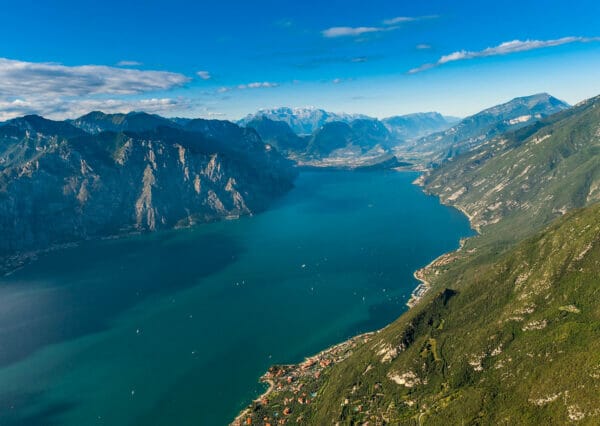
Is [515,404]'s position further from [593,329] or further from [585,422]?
[593,329]

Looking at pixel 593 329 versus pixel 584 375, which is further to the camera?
pixel 593 329

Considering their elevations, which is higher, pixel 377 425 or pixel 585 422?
pixel 585 422

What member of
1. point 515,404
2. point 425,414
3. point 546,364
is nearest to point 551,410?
point 515,404

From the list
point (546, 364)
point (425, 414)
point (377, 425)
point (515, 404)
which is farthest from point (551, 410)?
point (377, 425)

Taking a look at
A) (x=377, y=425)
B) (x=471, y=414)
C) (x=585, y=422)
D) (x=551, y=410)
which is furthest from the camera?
(x=377, y=425)

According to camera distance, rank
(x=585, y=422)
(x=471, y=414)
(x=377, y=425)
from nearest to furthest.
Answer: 1. (x=585, y=422)
2. (x=471, y=414)
3. (x=377, y=425)

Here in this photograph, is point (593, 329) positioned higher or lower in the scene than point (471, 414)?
higher

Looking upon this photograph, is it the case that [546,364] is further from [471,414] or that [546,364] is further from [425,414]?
[425,414]

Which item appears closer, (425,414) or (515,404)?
(515,404)

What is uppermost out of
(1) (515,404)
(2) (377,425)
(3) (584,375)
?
(3) (584,375)
